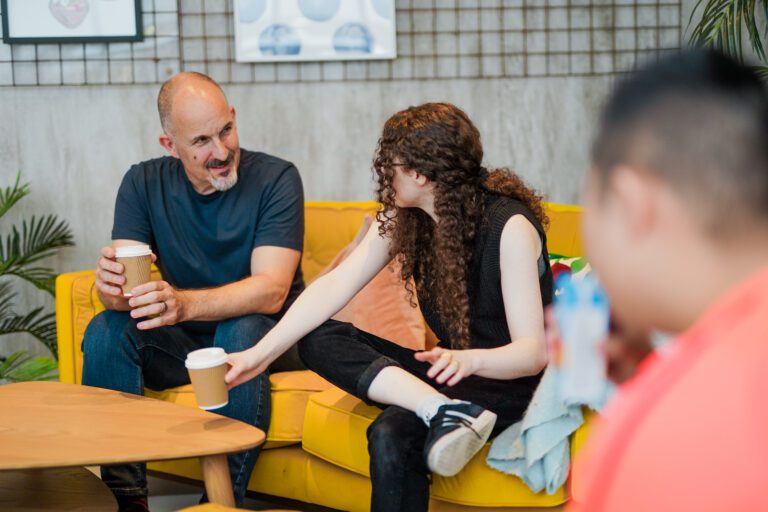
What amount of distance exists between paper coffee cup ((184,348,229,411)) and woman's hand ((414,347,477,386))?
38 centimetres

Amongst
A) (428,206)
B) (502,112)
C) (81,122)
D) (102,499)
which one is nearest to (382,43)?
(502,112)

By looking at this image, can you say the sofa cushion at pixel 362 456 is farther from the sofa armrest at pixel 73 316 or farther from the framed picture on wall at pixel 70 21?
the framed picture on wall at pixel 70 21

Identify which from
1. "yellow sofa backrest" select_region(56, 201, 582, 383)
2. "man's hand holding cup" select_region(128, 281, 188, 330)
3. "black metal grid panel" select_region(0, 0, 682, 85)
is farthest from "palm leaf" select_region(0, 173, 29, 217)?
"man's hand holding cup" select_region(128, 281, 188, 330)

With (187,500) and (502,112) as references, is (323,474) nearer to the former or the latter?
(187,500)

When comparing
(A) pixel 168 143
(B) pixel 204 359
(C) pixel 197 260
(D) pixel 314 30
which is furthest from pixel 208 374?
(D) pixel 314 30

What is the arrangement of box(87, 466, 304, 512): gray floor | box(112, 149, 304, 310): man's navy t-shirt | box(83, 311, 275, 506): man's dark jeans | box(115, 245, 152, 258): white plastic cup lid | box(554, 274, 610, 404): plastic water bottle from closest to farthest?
box(554, 274, 610, 404): plastic water bottle < box(115, 245, 152, 258): white plastic cup lid < box(83, 311, 275, 506): man's dark jeans < box(87, 466, 304, 512): gray floor < box(112, 149, 304, 310): man's navy t-shirt

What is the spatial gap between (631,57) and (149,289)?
6.56ft

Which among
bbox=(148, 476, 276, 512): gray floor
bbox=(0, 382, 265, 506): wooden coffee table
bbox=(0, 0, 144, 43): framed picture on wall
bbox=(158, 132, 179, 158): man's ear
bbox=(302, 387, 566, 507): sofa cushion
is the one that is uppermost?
bbox=(0, 0, 144, 43): framed picture on wall

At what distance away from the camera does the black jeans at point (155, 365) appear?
7.37 ft

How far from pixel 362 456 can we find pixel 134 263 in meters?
0.68

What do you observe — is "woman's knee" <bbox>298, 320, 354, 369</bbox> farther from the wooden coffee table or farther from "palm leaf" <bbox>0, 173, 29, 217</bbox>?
"palm leaf" <bbox>0, 173, 29, 217</bbox>

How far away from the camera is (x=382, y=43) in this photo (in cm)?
325

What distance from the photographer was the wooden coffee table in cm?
167

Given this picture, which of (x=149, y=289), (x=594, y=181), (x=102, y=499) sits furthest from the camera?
(x=149, y=289)
